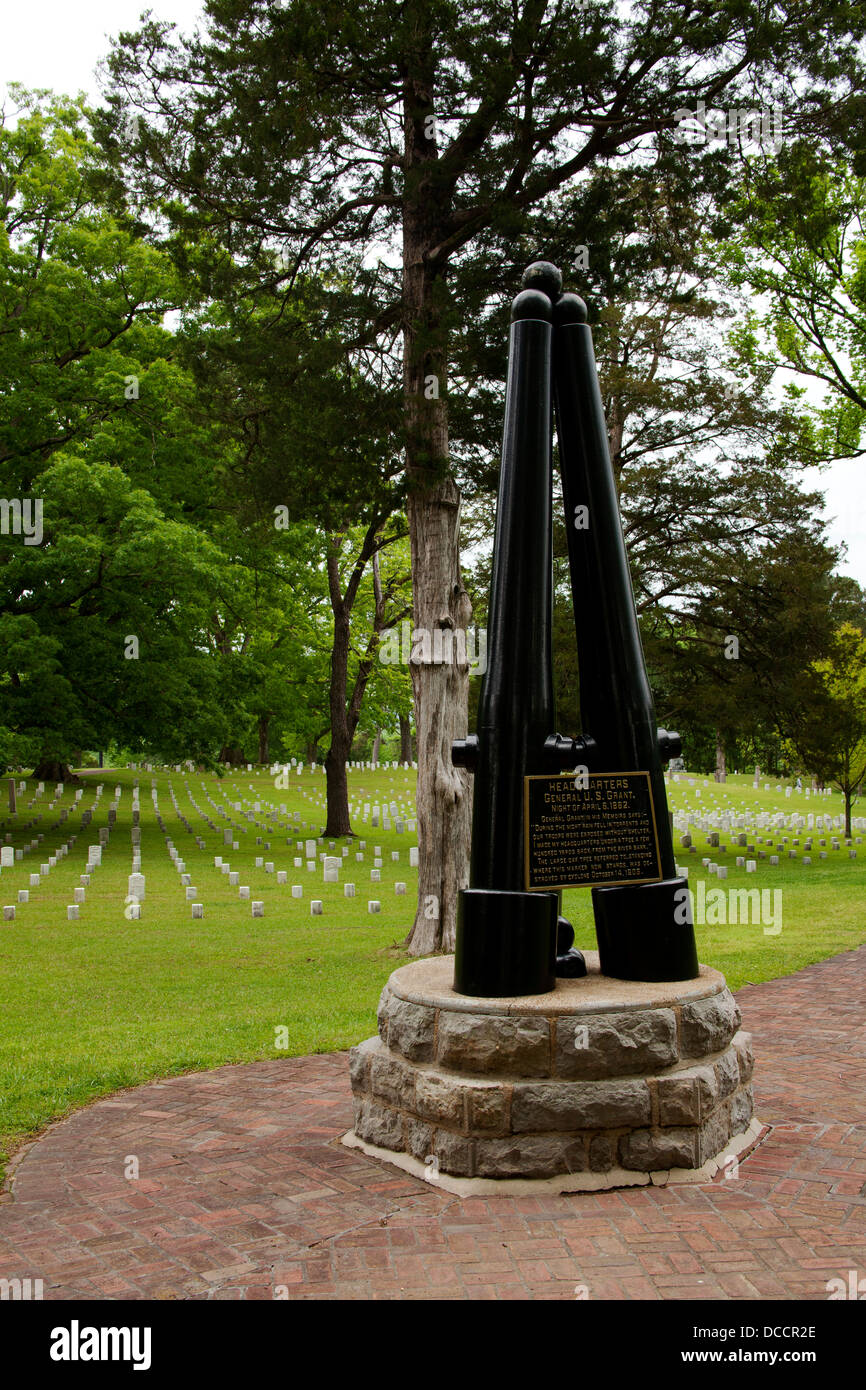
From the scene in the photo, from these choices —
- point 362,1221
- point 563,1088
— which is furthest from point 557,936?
point 362,1221

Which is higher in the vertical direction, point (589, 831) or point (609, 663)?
point (609, 663)

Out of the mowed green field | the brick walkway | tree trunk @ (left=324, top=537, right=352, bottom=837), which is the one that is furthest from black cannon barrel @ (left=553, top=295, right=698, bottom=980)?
tree trunk @ (left=324, top=537, right=352, bottom=837)

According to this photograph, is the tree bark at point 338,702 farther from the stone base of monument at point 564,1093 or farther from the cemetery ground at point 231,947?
the stone base of monument at point 564,1093

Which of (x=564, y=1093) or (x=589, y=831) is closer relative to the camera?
(x=564, y=1093)

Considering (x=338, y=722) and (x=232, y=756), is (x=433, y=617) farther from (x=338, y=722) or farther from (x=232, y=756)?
(x=232, y=756)

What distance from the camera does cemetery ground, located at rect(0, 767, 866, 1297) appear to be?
6.33m

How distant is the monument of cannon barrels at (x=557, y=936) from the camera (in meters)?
4.39

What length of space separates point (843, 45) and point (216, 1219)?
1088cm

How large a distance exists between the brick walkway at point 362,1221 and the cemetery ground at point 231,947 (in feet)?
0.30

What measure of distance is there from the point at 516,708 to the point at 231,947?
8.08 m

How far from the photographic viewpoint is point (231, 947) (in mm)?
11992

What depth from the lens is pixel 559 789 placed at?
511cm

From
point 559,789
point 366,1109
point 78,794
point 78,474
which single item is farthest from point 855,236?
point 78,794

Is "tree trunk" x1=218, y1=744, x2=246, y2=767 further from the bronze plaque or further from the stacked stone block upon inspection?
the stacked stone block
